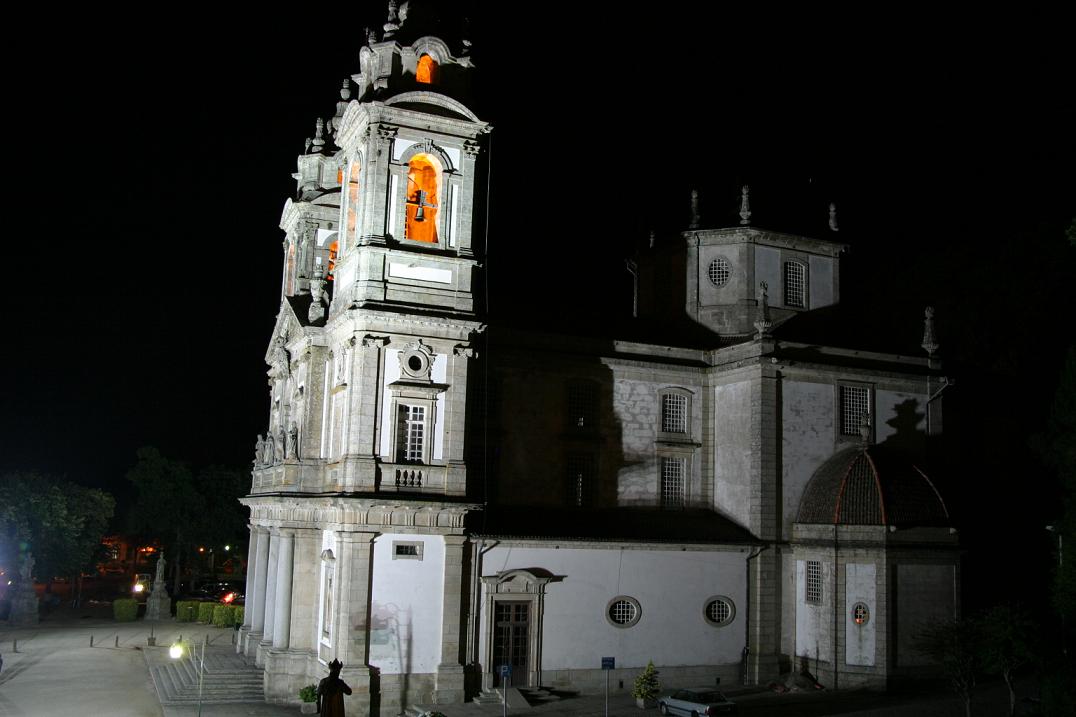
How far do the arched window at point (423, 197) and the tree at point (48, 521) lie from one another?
40960 millimetres

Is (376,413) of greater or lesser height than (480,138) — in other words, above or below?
below

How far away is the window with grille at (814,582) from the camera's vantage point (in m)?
35.7

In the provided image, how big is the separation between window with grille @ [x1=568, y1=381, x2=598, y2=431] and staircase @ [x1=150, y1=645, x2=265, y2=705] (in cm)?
1377

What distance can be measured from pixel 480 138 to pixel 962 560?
69.9ft

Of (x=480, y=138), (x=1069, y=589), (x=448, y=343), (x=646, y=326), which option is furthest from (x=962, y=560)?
(x=480, y=138)

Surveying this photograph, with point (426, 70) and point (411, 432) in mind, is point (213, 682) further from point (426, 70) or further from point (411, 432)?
point (426, 70)

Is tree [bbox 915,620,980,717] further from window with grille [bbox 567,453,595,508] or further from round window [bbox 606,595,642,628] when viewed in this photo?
window with grille [bbox 567,453,595,508]

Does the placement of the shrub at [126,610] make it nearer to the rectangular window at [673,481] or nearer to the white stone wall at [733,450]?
the rectangular window at [673,481]

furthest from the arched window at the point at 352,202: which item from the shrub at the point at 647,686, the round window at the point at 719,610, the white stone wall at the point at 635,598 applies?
the round window at the point at 719,610

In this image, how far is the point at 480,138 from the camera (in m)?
34.5

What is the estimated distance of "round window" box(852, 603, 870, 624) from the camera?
113 ft

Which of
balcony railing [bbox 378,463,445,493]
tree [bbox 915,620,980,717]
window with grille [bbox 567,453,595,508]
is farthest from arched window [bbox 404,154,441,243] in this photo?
tree [bbox 915,620,980,717]

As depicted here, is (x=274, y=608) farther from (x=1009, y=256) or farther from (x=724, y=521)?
(x=1009, y=256)

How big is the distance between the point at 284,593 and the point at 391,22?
63.2 feet
